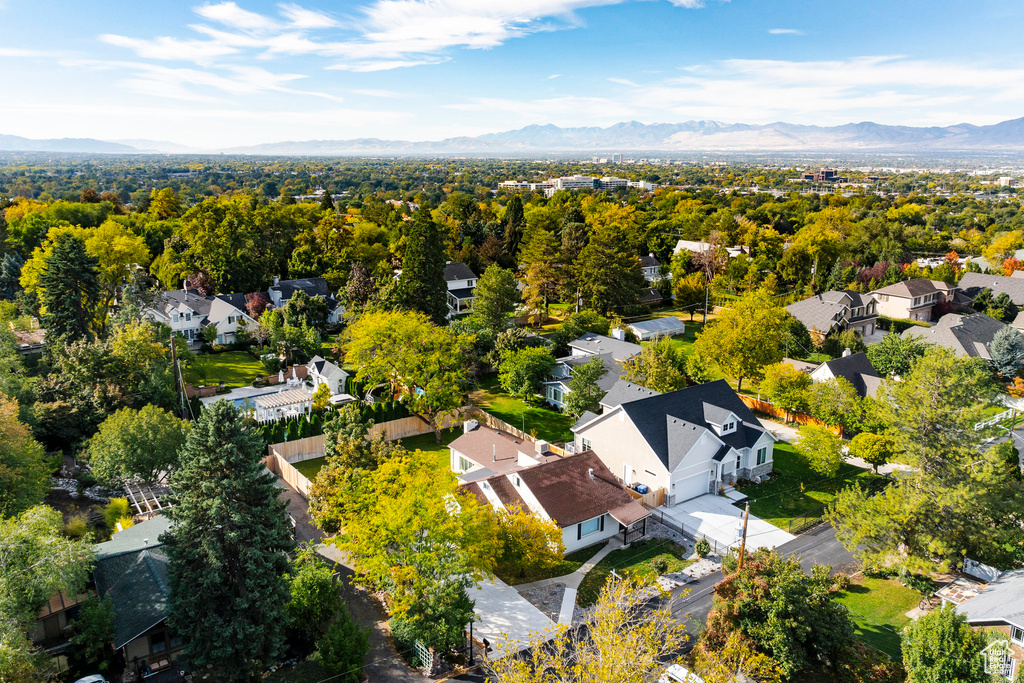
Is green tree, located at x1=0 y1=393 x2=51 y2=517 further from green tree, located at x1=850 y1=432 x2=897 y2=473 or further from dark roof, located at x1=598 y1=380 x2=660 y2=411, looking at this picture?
green tree, located at x1=850 y1=432 x2=897 y2=473

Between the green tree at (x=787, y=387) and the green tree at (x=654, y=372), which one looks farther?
the green tree at (x=654, y=372)

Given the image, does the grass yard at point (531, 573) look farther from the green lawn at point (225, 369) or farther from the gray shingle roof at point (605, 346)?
the green lawn at point (225, 369)

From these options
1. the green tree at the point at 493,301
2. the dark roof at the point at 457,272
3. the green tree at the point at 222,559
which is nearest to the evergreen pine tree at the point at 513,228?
the dark roof at the point at 457,272

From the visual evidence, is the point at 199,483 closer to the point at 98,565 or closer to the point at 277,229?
the point at 98,565

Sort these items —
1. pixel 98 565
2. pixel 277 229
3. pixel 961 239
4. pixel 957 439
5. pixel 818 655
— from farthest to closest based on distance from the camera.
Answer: pixel 961 239 → pixel 277 229 → pixel 957 439 → pixel 98 565 → pixel 818 655

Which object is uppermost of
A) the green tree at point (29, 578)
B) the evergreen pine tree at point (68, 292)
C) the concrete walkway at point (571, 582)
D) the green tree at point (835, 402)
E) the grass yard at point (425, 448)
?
the evergreen pine tree at point (68, 292)

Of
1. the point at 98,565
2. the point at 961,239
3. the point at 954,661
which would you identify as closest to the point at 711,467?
the point at 954,661
